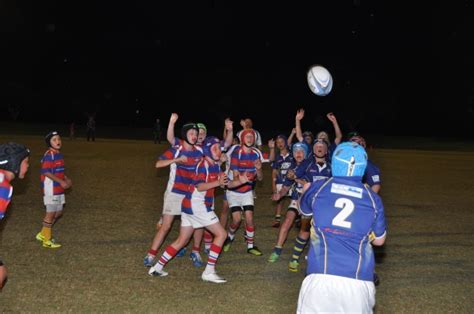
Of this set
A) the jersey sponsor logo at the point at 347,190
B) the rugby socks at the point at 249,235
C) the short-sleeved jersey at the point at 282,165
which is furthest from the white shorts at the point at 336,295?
the short-sleeved jersey at the point at 282,165

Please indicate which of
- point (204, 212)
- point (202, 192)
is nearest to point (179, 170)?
point (202, 192)

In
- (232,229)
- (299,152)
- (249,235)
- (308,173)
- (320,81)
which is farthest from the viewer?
(320,81)

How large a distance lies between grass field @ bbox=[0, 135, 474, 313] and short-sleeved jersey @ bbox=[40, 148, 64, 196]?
0.97 m

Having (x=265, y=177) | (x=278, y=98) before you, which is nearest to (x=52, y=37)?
(x=278, y=98)

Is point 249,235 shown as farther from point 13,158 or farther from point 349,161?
point 349,161

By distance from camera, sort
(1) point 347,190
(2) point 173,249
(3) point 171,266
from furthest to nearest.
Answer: (3) point 171,266
(2) point 173,249
(1) point 347,190

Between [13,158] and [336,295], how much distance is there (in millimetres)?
2946

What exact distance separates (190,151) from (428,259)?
4370 mm

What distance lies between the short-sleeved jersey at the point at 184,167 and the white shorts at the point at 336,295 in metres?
4.31

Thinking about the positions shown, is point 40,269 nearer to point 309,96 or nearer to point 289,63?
point 309,96

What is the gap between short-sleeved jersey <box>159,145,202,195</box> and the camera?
28.1 ft

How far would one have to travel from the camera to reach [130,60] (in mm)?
100375

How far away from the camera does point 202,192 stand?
315 inches

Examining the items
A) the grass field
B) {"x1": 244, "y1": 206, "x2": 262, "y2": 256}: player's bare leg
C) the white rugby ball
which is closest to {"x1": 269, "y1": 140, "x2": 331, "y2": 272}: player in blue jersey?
the grass field
